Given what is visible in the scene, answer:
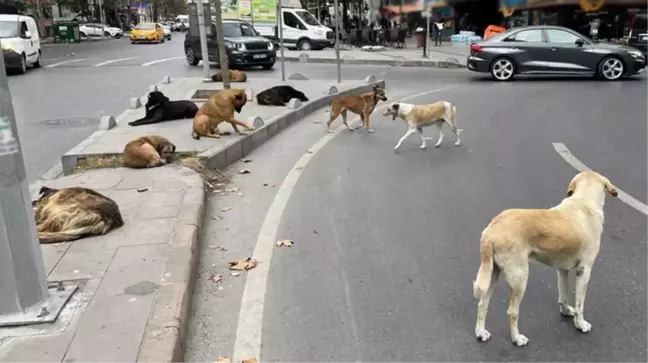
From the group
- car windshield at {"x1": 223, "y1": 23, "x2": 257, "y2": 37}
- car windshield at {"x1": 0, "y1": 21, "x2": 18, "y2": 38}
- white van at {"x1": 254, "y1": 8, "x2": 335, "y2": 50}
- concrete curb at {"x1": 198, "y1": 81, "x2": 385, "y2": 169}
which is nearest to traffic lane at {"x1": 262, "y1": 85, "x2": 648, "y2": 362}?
concrete curb at {"x1": 198, "y1": 81, "x2": 385, "y2": 169}

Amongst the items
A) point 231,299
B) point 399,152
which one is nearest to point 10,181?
point 231,299

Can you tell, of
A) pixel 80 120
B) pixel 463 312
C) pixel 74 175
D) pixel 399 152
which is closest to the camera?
pixel 463 312

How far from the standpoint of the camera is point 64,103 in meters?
14.4

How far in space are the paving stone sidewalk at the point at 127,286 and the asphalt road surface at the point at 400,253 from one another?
238mm

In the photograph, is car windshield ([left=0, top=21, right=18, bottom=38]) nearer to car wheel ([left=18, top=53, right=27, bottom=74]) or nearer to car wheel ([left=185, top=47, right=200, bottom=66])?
car wheel ([left=18, top=53, right=27, bottom=74])

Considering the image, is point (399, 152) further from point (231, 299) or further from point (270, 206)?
point (231, 299)

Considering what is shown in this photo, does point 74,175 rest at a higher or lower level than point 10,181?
lower

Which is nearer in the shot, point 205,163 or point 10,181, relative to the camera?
point 10,181

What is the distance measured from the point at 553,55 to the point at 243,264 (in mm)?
14832

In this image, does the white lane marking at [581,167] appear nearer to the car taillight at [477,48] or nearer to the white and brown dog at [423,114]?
the white and brown dog at [423,114]

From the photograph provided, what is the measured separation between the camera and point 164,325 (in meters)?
3.47

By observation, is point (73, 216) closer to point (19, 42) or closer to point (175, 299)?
point (175, 299)

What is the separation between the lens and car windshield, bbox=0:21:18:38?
21.6 m

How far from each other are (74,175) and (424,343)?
15.4 feet
